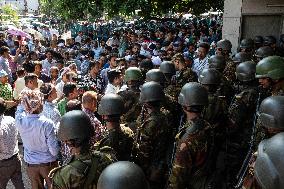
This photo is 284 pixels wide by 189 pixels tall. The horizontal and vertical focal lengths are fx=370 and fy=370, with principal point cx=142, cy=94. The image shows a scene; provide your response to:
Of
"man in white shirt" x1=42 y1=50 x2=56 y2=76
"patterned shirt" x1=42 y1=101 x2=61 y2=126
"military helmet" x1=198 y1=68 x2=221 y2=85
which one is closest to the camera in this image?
"patterned shirt" x1=42 y1=101 x2=61 y2=126

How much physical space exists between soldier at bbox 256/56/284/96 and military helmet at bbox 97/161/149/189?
115 inches

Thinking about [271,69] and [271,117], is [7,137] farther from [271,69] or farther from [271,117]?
[271,69]

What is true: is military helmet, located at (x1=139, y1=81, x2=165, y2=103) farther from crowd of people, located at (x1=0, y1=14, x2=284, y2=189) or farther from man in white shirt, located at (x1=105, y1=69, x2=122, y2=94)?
man in white shirt, located at (x1=105, y1=69, x2=122, y2=94)

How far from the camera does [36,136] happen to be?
452 centimetres

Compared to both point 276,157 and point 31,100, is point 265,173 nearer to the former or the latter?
point 276,157

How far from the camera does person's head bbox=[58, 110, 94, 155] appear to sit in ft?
10.6

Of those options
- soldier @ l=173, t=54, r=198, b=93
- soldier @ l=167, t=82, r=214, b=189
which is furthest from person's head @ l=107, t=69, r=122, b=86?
soldier @ l=167, t=82, r=214, b=189

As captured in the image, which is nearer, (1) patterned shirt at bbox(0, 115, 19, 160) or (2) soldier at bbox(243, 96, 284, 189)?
(2) soldier at bbox(243, 96, 284, 189)

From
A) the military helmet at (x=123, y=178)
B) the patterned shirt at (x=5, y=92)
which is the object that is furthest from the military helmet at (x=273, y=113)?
the patterned shirt at (x=5, y=92)

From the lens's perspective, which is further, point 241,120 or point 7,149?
point 241,120

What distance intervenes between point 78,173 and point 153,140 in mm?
1392

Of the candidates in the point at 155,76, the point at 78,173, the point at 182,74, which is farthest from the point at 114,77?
the point at 78,173

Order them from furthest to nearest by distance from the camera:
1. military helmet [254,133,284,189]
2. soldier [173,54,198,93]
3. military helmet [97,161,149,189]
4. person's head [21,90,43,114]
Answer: soldier [173,54,198,93] < person's head [21,90,43,114] < military helmet [97,161,149,189] < military helmet [254,133,284,189]

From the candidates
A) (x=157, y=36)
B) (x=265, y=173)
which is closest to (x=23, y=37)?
(x=157, y=36)
